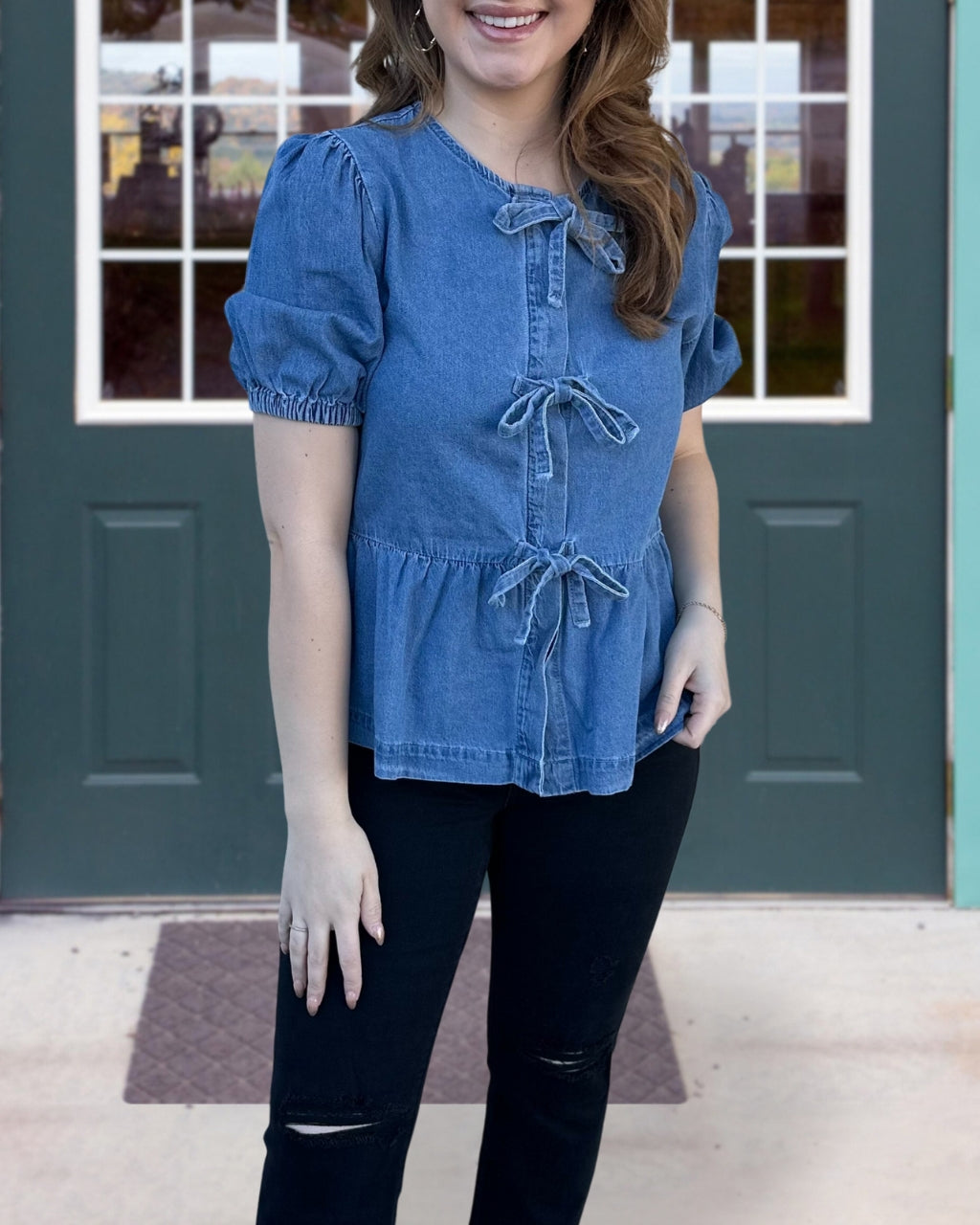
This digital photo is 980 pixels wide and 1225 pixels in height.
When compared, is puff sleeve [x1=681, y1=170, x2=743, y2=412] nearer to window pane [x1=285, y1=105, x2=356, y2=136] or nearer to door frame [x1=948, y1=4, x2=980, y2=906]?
door frame [x1=948, y1=4, x2=980, y2=906]

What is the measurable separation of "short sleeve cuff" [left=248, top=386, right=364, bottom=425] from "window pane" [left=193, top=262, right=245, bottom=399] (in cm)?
225

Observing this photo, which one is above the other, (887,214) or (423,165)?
(887,214)

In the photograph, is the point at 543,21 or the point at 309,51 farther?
the point at 309,51

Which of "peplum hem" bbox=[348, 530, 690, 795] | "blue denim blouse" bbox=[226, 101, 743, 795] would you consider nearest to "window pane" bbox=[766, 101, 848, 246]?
"blue denim blouse" bbox=[226, 101, 743, 795]

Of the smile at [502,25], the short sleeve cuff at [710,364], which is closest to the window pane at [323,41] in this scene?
the short sleeve cuff at [710,364]

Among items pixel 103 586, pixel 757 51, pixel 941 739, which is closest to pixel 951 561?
pixel 941 739

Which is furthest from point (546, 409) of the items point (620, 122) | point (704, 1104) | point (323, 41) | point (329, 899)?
point (323, 41)

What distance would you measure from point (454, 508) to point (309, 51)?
2.45 metres

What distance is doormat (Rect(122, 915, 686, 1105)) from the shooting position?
8.98ft

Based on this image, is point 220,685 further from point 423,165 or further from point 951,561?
point 423,165

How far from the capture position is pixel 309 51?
354 centimetres

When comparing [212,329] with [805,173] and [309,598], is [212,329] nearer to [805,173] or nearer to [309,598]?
[805,173]

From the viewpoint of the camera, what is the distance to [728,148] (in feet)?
11.9

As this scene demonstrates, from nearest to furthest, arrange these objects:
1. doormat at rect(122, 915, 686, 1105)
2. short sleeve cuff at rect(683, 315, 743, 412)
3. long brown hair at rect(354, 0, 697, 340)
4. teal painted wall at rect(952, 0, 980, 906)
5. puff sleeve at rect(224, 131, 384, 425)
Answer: puff sleeve at rect(224, 131, 384, 425), long brown hair at rect(354, 0, 697, 340), short sleeve cuff at rect(683, 315, 743, 412), doormat at rect(122, 915, 686, 1105), teal painted wall at rect(952, 0, 980, 906)
